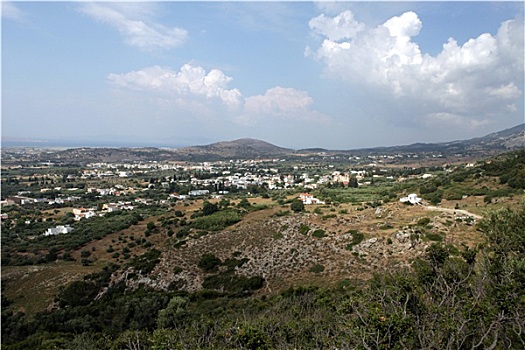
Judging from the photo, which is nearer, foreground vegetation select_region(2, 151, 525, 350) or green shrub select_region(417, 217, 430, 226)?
foreground vegetation select_region(2, 151, 525, 350)

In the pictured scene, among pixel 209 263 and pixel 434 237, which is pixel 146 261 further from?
Answer: pixel 434 237

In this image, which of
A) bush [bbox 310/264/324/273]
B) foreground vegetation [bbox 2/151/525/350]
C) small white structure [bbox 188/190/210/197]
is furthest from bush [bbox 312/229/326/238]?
small white structure [bbox 188/190/210/197]

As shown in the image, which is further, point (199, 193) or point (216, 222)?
point (199, 193)

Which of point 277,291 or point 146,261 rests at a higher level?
point 277,291

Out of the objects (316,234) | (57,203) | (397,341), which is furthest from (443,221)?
(57,203)

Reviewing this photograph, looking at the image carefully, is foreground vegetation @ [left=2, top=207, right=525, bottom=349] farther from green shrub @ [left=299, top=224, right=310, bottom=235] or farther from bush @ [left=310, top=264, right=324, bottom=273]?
green shrub @ [left=299, top=224, right=310, bottom=235]

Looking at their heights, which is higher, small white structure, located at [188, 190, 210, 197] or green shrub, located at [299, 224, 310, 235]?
green shrub, located at [299, 224, 310, 235]

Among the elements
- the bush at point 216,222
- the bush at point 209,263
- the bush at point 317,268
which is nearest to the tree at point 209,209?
the bush at point 216,222

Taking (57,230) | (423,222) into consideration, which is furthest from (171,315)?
(57,230)

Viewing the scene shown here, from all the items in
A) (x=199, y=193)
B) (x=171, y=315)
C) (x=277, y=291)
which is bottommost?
(x=199, y=193)

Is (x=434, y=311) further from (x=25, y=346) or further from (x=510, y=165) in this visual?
(x=510, y=165)

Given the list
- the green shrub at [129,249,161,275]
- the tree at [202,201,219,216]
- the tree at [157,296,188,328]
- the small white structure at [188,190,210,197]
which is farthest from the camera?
the small white structure at [188,190,210,197]

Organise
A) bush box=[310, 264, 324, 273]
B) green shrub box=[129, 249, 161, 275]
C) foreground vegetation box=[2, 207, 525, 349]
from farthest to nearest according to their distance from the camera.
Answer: green shrub box=[129, 249, 161, 275]
bush box=[310, 264, 324, 273]
foreground vegetation box=[2, 207, 525, 349]
